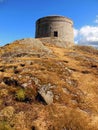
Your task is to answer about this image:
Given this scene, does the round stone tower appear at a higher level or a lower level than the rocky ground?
higher

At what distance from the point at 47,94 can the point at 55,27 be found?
36951 mm

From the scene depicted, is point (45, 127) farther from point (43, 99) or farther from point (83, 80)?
point (83, 80)

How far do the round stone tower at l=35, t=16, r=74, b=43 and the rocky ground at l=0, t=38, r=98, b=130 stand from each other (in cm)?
2186

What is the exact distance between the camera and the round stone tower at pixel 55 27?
203ft

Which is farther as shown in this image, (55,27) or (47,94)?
(55,27)

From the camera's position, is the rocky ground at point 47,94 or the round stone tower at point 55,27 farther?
the round stone tower at point 55,27

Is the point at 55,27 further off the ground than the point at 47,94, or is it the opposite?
the point at 55,27

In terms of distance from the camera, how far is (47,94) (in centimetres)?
2739

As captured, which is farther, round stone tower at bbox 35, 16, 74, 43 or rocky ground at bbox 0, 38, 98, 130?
round stone tower at bbox 35, 16, 74, 43

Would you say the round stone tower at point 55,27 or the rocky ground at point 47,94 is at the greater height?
the round stone tower at point 55,27

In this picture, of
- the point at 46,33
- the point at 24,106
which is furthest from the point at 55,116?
the point at 46,33

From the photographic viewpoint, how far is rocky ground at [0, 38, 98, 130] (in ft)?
75.0

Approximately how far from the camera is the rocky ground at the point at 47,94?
22859mm

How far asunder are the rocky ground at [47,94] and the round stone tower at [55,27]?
71.7ft
